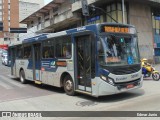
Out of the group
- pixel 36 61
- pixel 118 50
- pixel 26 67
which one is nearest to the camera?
pixel 118 50

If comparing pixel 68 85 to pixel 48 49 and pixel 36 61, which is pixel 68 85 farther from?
pixel 36 61

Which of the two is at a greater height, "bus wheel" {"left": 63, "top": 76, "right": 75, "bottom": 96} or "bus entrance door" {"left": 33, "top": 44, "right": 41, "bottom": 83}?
"bus entrance door" {"left": 33, "top": 44, "right": 41, "bottom": 83}

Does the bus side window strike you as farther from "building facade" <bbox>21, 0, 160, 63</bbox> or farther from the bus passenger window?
"building facade" <bbox>21, 0, 160, 63</bbox>

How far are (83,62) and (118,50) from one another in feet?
4.60

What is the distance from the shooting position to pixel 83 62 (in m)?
9.48

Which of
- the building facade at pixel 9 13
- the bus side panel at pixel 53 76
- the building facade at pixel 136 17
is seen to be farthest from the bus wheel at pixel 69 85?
the building facade at pixel 9 13

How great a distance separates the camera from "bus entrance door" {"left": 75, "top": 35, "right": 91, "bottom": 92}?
9172mm

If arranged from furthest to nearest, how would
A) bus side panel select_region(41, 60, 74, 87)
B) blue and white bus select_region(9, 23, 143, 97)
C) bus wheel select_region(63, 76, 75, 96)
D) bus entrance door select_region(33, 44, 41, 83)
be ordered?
bus entrance door select_region(33, 44, 41, 83) < bus side panel select_region(41, 60, 74, 87) < bus wheel select_region(63, 76, 75, 96) < blue and white bus select_region(9, 23, 143, 97)

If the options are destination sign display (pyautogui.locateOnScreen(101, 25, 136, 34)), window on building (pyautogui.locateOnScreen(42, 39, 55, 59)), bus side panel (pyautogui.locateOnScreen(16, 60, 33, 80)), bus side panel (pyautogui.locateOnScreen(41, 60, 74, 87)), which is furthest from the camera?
bus side panel (pyautogui.locateOnScreen(16, 60, 33, 80))

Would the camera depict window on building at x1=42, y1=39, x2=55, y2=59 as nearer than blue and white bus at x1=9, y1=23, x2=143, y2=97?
No

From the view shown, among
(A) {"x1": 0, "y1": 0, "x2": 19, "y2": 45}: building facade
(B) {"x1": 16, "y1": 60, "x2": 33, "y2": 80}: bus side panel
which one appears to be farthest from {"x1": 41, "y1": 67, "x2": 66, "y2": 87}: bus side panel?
(A) {"x1": 0, "y1": 0, "x2": 19, "y2": 45}: building facade

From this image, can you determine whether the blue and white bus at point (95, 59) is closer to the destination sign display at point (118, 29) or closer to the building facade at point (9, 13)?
the destination sign display at point (118, 29)

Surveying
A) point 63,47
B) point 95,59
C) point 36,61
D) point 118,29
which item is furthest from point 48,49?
point 118,29

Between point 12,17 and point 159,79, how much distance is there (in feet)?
309
